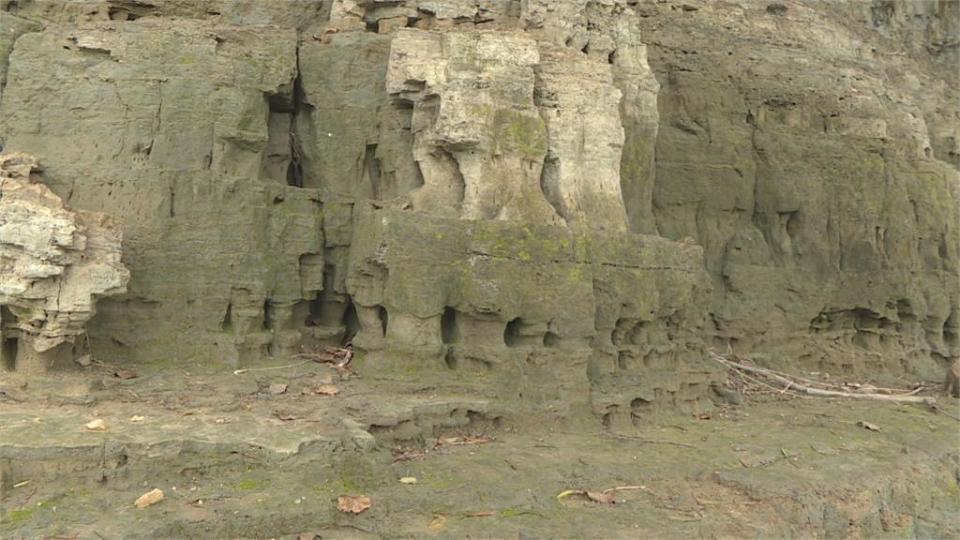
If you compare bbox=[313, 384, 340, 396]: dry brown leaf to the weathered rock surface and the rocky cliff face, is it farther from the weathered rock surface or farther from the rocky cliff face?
the weathered rock surface

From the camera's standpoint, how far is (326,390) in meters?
8.21

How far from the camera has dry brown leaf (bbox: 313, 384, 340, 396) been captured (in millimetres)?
8172

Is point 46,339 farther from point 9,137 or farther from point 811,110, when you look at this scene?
point 811,110

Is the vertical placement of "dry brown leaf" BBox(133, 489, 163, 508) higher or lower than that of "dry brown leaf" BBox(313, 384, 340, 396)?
lower

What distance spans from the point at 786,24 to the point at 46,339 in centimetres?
1524

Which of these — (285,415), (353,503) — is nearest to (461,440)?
(285,415)

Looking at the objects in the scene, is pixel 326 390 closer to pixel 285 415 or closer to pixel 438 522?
pixel 285 415

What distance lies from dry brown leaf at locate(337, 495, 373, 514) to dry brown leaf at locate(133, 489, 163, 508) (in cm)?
140

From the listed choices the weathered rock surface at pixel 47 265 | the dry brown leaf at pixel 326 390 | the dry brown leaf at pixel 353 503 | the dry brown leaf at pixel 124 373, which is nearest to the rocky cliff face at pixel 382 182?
the dry brown leaf at pixel 124 373

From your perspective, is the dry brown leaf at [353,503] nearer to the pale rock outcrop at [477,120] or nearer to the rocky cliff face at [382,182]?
the rocky cliff face at [382,182]

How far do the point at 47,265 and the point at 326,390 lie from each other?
10.1 feet

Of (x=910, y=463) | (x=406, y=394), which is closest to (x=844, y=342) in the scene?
(x=910, y=463)

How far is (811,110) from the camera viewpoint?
48.5 feet

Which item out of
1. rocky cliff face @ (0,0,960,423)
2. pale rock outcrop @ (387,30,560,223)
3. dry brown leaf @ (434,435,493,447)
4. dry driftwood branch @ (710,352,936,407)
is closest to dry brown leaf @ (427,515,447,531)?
dry brown leaf @ (434,435,493,447)
